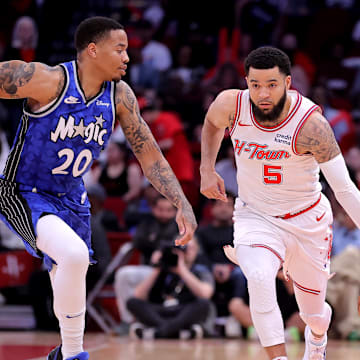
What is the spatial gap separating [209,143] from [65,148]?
110cm

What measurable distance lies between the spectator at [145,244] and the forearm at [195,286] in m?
0.42

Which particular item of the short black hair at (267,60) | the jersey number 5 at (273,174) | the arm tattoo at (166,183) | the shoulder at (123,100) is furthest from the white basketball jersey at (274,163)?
the shoulder at (123,100)

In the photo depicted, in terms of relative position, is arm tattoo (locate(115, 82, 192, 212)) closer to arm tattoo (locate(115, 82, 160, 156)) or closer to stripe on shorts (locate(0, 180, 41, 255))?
arm tattoo (locate(115, 82, 160, 156))

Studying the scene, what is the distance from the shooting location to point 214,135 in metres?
5.55

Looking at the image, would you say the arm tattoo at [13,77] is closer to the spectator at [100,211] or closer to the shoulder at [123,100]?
the shoulder at [123,100]

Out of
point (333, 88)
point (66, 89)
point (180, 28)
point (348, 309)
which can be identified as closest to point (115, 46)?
point (66, 89)

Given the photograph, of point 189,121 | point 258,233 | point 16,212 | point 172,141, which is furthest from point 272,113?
point 189,121

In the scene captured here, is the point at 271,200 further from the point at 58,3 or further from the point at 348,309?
the point at 58,3

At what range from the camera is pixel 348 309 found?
28.1 feet

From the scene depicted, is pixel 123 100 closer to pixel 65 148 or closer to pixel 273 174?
pixel 65 148

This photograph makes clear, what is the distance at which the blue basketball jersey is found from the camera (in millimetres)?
4906

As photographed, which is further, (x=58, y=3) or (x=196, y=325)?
(x=58, y=3)

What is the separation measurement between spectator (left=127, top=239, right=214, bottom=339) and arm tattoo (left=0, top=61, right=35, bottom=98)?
4063mm

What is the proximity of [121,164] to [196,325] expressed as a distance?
100 inches
